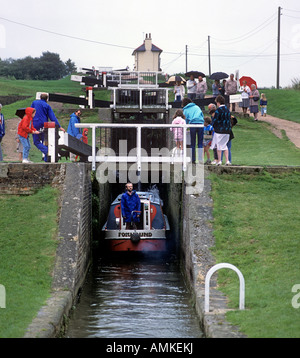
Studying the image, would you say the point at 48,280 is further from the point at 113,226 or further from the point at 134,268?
the point at 113,226

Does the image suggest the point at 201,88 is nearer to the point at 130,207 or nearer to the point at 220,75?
the point at 220,75

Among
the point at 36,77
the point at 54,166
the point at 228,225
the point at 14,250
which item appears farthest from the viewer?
the point at 36,77

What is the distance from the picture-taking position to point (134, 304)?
37.8ft

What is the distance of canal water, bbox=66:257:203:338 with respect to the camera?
9727mm

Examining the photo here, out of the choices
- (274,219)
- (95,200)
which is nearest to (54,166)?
(95,200)

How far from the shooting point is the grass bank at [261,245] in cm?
836

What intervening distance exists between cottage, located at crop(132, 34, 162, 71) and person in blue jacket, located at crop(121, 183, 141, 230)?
38.8 meters

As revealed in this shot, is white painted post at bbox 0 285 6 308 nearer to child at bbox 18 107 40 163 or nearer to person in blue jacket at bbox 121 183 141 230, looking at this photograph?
child at bbox 18 107 40 163

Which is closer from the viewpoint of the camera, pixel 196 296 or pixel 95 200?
pixel 196 296

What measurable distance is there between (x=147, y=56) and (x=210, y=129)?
38.0 metres

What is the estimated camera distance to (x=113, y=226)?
16688 millimetres

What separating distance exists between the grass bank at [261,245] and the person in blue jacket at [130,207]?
2.36 meters

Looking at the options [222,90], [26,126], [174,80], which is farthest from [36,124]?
[174,80]

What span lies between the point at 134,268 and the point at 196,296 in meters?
4.82
